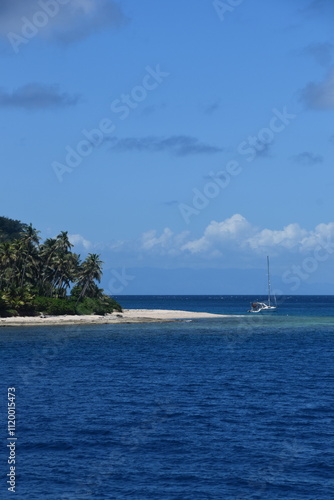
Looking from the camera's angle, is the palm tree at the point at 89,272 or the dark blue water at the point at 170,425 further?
the palm tree at the point at 89,272

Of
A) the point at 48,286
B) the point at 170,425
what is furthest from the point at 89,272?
the point at 170,425

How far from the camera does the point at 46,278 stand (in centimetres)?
14388

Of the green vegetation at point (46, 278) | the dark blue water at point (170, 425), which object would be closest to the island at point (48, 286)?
the green vegetation at point (46, 278)

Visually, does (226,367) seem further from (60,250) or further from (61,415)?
(60,250)

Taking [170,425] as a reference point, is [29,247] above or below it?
above

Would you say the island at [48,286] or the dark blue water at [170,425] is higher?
the island at [48,286]

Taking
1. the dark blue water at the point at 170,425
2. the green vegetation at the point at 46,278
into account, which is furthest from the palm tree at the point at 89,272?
the dark blue water at the point at 170,425

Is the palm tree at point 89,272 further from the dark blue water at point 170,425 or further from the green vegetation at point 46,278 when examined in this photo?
the dark blue water at point 170,425

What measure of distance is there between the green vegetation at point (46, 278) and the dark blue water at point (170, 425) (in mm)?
53551

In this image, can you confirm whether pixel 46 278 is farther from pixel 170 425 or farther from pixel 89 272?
pixel 170 425

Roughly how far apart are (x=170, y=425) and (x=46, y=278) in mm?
109484

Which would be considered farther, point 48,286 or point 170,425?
point 48,286

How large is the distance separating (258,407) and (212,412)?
3.53 metres

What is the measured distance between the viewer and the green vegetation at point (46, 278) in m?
127
